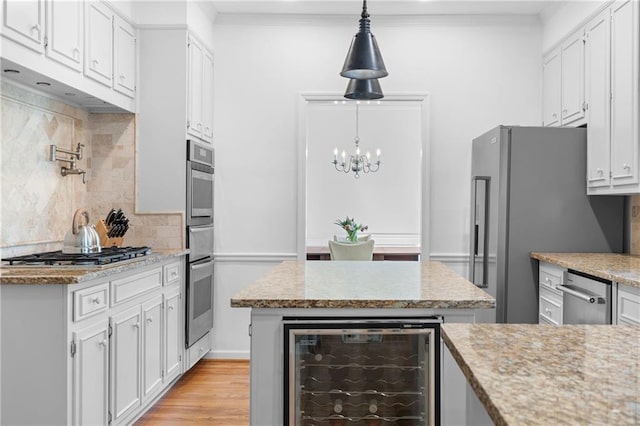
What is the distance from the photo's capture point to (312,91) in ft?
15.1

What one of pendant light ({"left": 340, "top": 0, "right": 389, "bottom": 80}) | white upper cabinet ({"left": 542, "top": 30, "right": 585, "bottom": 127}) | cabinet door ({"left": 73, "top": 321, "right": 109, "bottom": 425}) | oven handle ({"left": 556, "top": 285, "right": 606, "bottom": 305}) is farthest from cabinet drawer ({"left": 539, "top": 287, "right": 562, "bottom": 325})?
cabinet door ({"left": 73, "top": 321, "right": 109, "bottom": 425})

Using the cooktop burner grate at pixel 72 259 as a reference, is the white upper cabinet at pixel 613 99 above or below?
above

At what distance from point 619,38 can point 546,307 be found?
176cm

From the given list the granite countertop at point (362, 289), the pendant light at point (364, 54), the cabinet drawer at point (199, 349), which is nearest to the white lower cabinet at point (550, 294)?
the granite countertop at point (362, 289)

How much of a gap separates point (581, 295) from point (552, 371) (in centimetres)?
217

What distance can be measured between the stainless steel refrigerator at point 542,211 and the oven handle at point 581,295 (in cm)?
46

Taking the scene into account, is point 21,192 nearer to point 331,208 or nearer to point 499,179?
point 499,179

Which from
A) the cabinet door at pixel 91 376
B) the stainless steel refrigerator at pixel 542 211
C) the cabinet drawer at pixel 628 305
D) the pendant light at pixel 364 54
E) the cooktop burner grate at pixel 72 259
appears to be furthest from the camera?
the stainless steel refrigerator at pixel 542 211

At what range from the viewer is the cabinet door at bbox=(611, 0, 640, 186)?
3.03m

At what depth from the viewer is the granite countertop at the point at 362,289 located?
6.39ft

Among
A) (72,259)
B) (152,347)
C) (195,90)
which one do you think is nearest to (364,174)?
(195,90)

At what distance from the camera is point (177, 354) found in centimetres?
366

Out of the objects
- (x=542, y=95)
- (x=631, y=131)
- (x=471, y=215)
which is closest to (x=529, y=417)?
(x=631, y=131)

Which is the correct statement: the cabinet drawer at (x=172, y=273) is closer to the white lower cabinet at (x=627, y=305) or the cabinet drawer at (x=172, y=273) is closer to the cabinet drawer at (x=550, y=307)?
the cabinet drawer at (x=550, y=307)
